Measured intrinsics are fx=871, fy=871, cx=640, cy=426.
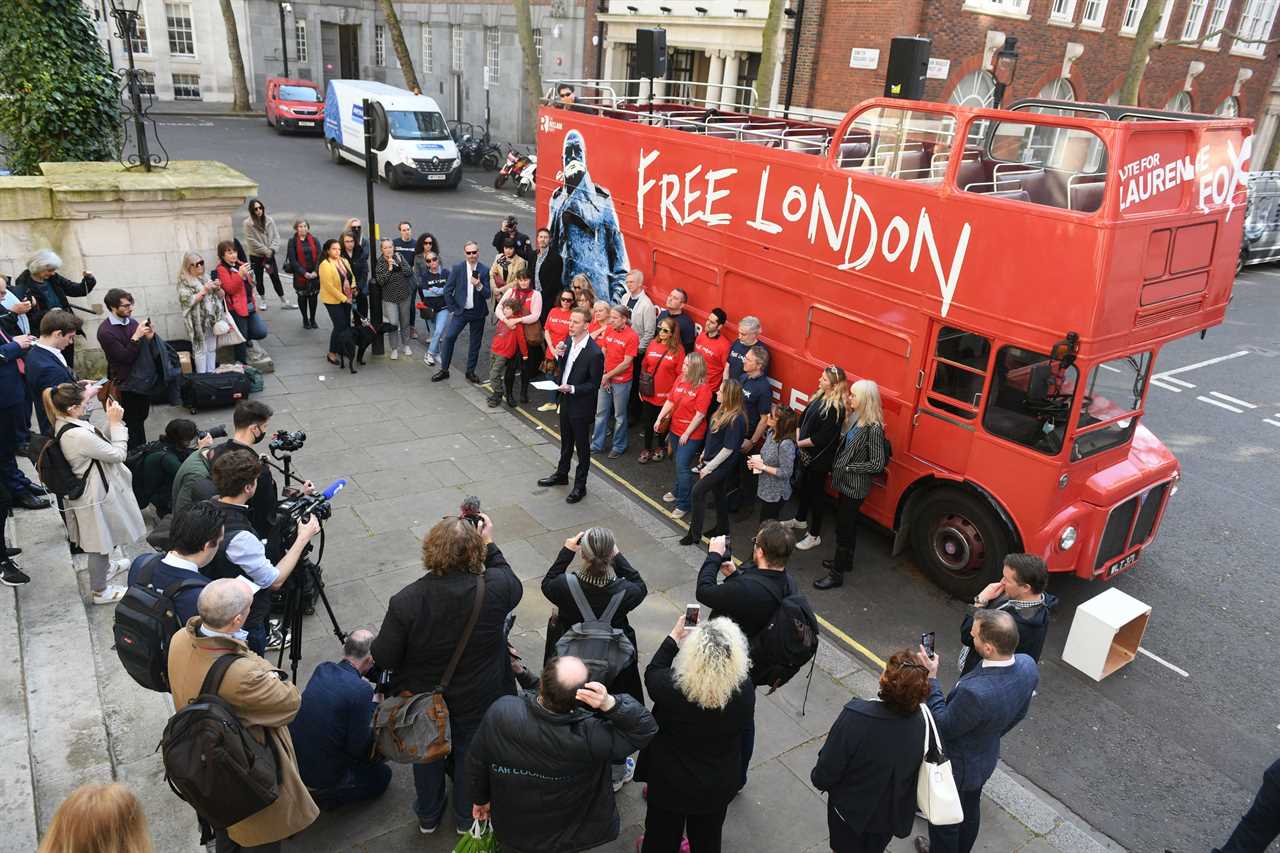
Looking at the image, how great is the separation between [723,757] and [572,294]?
282 inches

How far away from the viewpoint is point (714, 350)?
367 inches

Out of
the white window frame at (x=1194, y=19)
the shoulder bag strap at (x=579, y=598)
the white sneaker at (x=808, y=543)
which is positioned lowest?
the white sneaker at (x=808, y=543)

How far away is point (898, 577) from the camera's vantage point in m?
8.09

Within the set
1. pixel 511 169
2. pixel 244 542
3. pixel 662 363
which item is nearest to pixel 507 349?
pixel 662 363

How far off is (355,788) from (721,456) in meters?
4.20

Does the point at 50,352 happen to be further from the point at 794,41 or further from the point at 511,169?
the point at 511,169

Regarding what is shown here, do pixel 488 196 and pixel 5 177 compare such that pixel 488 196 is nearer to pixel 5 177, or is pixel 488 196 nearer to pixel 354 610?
pixel 5 177

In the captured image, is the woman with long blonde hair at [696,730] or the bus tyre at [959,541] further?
the bus tyre at [959,541]

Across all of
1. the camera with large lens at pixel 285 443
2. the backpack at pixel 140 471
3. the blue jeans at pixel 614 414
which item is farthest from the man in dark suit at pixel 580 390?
the backpack at pixel 140 471

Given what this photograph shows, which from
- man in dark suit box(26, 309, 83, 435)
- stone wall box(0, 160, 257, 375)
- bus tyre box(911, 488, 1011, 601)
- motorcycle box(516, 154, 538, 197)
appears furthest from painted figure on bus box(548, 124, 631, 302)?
motorcycle box(516, 154, 538, 197)

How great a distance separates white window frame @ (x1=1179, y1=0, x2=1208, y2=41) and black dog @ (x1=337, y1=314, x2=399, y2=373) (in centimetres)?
2655

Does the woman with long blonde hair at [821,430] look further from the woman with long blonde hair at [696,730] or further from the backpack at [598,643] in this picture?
the woman with long blonde hair at [696,730]

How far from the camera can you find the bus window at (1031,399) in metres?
6.73

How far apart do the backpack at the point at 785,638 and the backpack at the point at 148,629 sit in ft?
9.34
